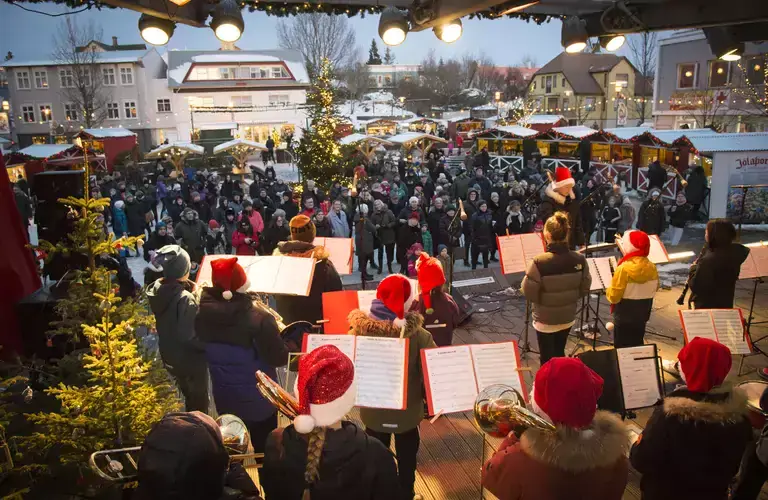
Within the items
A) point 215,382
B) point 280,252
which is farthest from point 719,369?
point 280,252

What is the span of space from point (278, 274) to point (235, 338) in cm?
136

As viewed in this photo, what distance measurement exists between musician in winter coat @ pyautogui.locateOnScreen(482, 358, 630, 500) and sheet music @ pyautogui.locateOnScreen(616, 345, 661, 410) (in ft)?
5.94

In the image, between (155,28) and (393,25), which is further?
(393,25)

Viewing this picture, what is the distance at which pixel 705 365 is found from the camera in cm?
283

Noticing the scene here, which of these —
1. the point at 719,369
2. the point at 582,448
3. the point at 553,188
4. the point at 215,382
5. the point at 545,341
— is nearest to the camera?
the point at 582,448

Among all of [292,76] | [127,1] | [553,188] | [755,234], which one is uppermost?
[292,76]

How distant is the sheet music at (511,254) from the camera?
6.46 meters

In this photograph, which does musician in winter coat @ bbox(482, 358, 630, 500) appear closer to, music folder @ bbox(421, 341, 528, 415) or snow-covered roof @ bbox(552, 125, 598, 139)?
music folder @ bbox(421, 341, 528, 415)

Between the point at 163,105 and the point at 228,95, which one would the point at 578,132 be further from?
the point at 163,105

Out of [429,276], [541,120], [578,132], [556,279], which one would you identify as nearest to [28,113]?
[541,120]

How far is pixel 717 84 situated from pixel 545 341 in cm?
3087

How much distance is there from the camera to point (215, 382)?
153 inches

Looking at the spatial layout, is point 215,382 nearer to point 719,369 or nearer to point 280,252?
Answer: point 280,252

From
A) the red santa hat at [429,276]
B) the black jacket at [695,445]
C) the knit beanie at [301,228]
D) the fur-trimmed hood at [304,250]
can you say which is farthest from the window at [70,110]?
the black jacket at [695,445]
